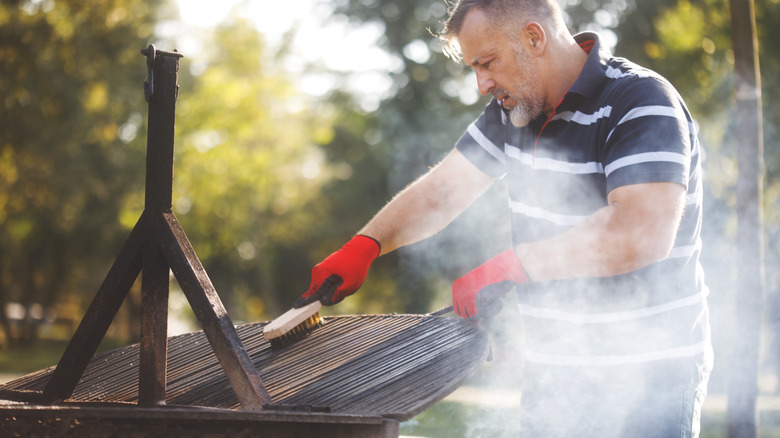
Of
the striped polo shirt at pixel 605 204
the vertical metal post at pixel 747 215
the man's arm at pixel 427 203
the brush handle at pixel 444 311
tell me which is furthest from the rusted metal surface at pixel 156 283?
the vertical metal post at pixel 747 215

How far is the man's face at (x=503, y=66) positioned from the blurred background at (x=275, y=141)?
56.4 inches

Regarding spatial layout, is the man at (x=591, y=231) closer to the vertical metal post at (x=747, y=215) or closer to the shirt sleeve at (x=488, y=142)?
the shirt sleeve at (x=488, y=142)

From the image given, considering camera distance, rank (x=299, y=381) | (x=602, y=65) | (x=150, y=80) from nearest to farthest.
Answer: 1. (x=602, y=65)
2. (x=299, y=381)
3. (x=150, y=80)

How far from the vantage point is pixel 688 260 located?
1876 mm

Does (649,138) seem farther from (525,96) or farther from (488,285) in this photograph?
(488,285)

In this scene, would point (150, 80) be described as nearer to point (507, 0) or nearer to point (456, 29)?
point (456, 29)

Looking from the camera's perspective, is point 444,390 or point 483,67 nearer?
point 444,390

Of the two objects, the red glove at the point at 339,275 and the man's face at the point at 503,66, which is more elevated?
the man's face at the point at 503,66

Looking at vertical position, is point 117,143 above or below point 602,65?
above

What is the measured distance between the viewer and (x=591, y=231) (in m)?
1.76

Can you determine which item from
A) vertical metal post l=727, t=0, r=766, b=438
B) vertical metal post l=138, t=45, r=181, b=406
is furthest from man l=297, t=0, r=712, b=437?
vertical metal post l=727, t=0, r=766, b=438

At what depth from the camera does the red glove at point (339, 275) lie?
2418 millimetres

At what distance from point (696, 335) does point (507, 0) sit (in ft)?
3.65

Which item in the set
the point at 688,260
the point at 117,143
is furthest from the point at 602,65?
the point at 117,143
